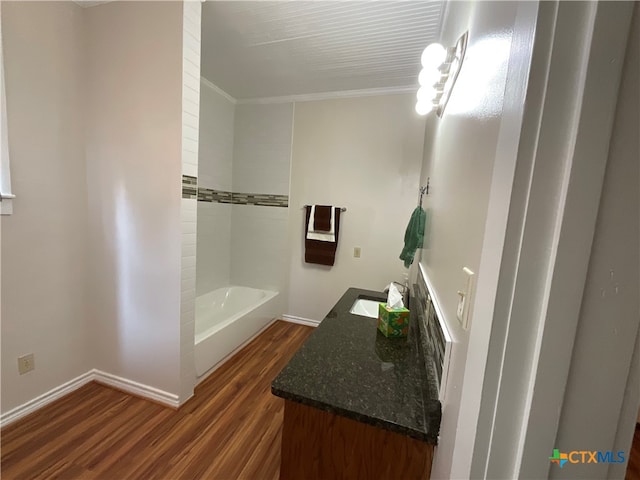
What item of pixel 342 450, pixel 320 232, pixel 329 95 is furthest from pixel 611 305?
pixel 329 95

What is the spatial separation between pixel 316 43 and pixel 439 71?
1120 mm

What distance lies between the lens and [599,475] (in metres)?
0.38

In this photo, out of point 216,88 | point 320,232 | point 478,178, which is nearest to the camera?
point 478,178

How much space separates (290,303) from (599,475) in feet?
9.24

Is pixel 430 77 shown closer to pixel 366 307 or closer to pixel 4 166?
pixel 366 307

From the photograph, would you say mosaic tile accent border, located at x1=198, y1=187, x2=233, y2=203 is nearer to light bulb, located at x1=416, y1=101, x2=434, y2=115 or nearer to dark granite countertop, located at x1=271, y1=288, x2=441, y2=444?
dark granite countertop, located at x1=271, y1=288, x2=441, y2=444

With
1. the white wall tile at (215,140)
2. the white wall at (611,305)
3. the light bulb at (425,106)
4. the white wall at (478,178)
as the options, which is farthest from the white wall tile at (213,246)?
the white wall at (611,305)

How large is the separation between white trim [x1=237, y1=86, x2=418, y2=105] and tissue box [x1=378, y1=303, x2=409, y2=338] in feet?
7.17

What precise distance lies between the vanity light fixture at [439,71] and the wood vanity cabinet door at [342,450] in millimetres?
1302

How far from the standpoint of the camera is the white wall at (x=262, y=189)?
113 inches

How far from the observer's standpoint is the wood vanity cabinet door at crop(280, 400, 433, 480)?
2.59ft

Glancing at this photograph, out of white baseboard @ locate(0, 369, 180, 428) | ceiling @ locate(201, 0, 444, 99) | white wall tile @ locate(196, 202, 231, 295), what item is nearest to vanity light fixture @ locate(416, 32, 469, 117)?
ceiling @ locate(201, 0, 444, 99)

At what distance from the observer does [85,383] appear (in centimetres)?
→ 184

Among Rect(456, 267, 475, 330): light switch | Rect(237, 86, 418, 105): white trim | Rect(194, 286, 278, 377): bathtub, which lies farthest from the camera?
Rect(237, 86, 418, 105): white trim
